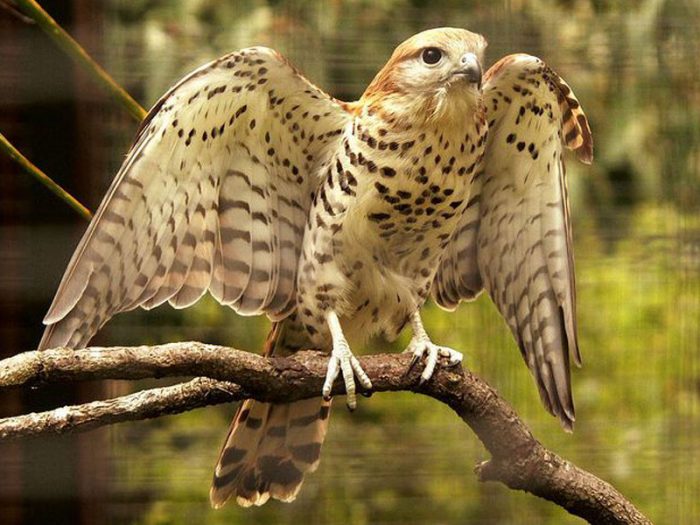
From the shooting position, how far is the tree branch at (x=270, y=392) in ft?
5.20

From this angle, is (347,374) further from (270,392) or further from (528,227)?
(528,227)

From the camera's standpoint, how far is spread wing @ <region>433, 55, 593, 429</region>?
225 centimetres

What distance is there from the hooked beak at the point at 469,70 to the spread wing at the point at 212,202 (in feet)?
0.76

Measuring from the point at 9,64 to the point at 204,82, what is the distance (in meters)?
0.59

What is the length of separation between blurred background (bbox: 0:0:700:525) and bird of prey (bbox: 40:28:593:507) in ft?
1.09

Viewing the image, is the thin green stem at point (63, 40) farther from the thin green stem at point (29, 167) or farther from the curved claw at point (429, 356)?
the curved claw at point (429, 356)

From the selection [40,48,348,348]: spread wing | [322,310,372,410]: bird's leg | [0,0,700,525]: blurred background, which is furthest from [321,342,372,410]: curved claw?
[0,0,700,525]: blurred background

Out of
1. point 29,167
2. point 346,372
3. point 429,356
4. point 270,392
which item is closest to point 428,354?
point 429,356

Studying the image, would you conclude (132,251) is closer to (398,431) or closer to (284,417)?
(284,417)

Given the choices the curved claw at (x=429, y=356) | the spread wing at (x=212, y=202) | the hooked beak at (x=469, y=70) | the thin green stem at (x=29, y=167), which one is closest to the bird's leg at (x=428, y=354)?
the curved claw at (x=429, y=356)

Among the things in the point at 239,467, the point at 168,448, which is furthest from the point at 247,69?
the point at 168,448

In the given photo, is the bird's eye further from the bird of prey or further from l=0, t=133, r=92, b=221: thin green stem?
l=0, t=133, r=92, b=221: thin green stem

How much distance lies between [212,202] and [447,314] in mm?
1249

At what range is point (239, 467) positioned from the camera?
2328 mm
